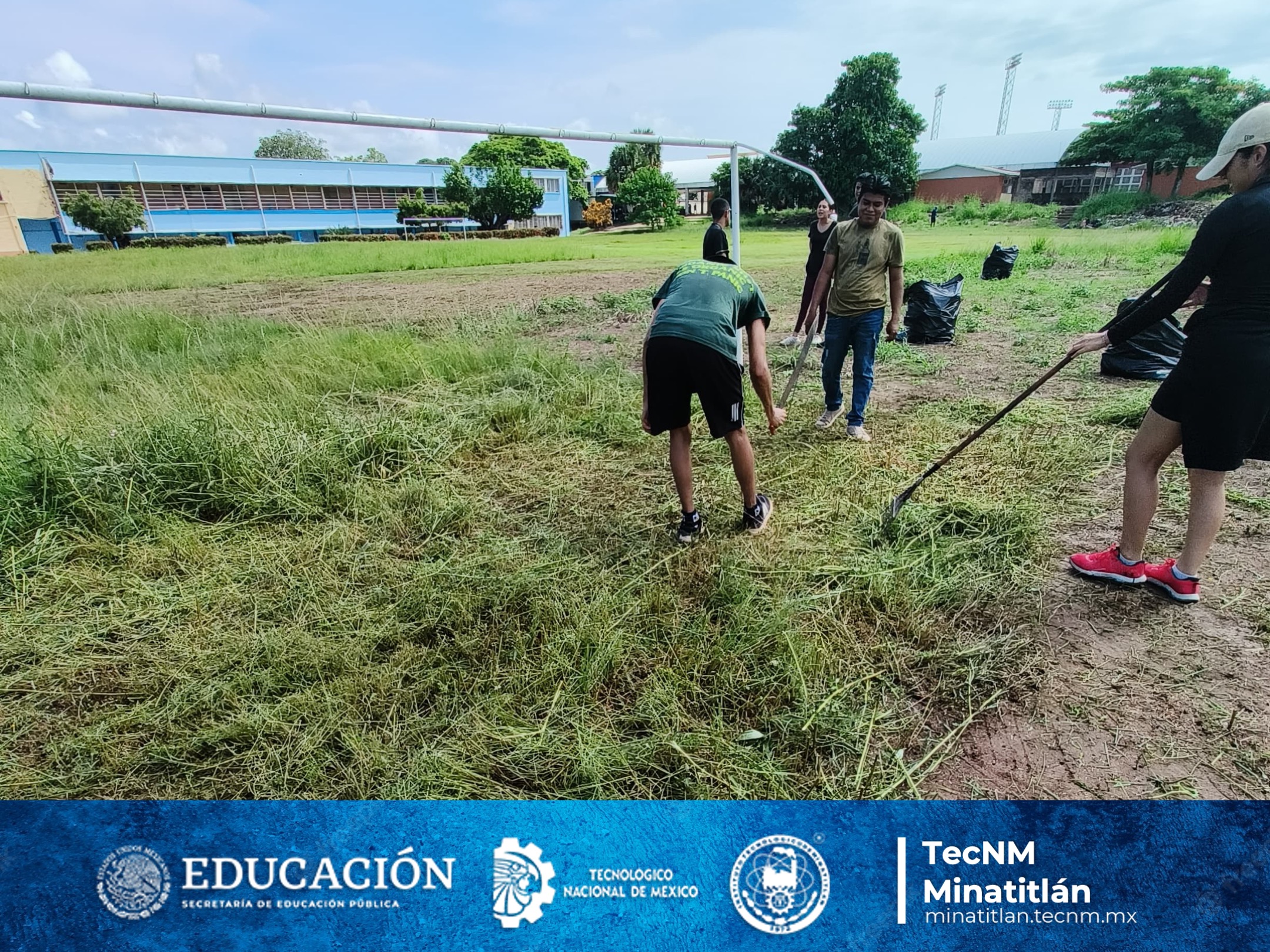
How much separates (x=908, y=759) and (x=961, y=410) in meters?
3.80

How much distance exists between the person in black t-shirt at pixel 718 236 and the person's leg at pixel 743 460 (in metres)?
0.96

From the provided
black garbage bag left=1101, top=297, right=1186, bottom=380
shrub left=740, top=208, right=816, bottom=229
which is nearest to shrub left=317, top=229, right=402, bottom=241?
shrub left=740, top=208, right=816, bottom=229

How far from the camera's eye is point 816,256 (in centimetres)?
653

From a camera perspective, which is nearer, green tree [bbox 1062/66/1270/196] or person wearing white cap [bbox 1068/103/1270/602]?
person wearing white cap [bbox 1068/103/1270/602]

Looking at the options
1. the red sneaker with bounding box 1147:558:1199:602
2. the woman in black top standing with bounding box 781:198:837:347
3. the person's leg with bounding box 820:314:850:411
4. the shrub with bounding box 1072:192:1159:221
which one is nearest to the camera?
the red sneaker with bounding box 1147:558:1199:602

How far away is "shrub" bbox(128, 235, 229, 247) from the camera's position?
2777 cm

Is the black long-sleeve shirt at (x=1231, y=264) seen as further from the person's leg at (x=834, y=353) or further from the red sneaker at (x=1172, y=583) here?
the person's leg at (x=834, y=353)

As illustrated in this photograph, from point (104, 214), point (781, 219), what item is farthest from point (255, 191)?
point (781, 219)

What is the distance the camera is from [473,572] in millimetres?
3002

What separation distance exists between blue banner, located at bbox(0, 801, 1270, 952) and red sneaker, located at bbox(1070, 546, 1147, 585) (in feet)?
4.34

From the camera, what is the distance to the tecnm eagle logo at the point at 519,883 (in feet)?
5.13

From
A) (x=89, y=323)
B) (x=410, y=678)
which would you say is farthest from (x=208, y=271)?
(x=410, y=678)

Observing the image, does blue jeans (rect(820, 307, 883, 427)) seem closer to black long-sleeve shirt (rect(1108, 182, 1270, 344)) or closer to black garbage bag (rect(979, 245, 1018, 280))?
black long-sleeve shirt (rect(1108, 182, 1270, 344))

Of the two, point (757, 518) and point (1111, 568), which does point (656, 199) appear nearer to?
point (757, 518)
